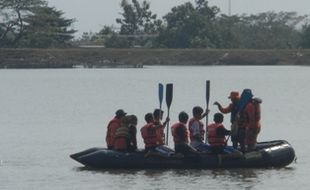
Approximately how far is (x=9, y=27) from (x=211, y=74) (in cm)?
2880

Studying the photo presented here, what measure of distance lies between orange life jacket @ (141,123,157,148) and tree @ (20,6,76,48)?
90382mm

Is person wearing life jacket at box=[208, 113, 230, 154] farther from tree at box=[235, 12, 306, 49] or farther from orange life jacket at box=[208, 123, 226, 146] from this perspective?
tree at box=[235, 12, 306, 49]

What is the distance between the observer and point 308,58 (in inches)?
4545

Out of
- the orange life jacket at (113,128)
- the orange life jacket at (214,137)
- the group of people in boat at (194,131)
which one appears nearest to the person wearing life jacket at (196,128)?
the group of people in boat at (194,131)

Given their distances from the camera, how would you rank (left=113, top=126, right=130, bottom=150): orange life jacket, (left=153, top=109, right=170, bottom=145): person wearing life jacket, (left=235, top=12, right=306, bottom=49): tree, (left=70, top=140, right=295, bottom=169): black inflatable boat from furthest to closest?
(left=235, top=12, right=306, bottom=49): tree < (left=70, top=140, right=295, bottom=169): black inflatable boat < (left=113, top=126, right=130, bottom=150): orange life jacket < (left=153, top=109, right=170, bottom=145): person wearing life jacket

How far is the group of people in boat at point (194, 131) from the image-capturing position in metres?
30.6

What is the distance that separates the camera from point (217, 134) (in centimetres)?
3058

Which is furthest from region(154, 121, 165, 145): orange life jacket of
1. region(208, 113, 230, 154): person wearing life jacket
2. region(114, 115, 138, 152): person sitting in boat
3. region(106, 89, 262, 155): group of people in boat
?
region(208, 113, 230, 154): person wearing life jacket

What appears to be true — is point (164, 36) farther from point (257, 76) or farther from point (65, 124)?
point (65, 124)

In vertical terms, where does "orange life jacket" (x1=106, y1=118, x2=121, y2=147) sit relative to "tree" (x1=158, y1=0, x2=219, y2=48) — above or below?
below

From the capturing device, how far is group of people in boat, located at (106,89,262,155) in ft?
100

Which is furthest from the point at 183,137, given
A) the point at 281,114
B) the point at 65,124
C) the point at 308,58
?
the point at 308,58

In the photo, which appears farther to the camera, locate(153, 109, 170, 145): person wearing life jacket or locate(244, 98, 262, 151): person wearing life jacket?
locate(244, 98, 262, 151): person wearing life jacket

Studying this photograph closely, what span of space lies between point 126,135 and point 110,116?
23.2m
